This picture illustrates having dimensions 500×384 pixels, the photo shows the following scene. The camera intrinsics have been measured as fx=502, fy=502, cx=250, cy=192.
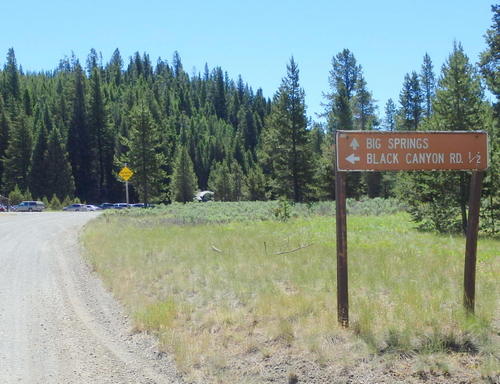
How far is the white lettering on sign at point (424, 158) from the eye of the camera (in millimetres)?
6297

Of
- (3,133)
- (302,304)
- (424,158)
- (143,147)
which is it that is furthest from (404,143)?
(3,133)

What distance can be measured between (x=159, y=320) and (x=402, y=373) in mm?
3622

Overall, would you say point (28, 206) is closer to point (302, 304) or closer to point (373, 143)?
point (302, 304)

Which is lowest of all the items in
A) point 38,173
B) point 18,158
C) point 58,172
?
point 38,173

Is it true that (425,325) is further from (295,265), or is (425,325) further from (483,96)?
(483,96)

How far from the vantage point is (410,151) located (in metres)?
6.30

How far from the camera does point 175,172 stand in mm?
77062

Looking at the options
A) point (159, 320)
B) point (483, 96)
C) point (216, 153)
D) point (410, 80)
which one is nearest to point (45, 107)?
point (216, 153)

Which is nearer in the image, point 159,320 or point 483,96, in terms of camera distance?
point 159,320

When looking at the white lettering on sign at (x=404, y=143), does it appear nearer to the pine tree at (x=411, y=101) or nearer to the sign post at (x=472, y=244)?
the sign post at (x=472, y=244)

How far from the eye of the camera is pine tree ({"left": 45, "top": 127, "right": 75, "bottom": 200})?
3339 inches

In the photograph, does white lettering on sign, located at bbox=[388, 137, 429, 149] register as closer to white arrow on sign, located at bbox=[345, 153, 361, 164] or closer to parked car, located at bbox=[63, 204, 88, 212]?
white arrow on sign, located at bbox=[345, 153, 361, 164]

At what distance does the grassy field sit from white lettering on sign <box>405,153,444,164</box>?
1915 millimetres

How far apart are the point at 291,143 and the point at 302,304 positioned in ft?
131
